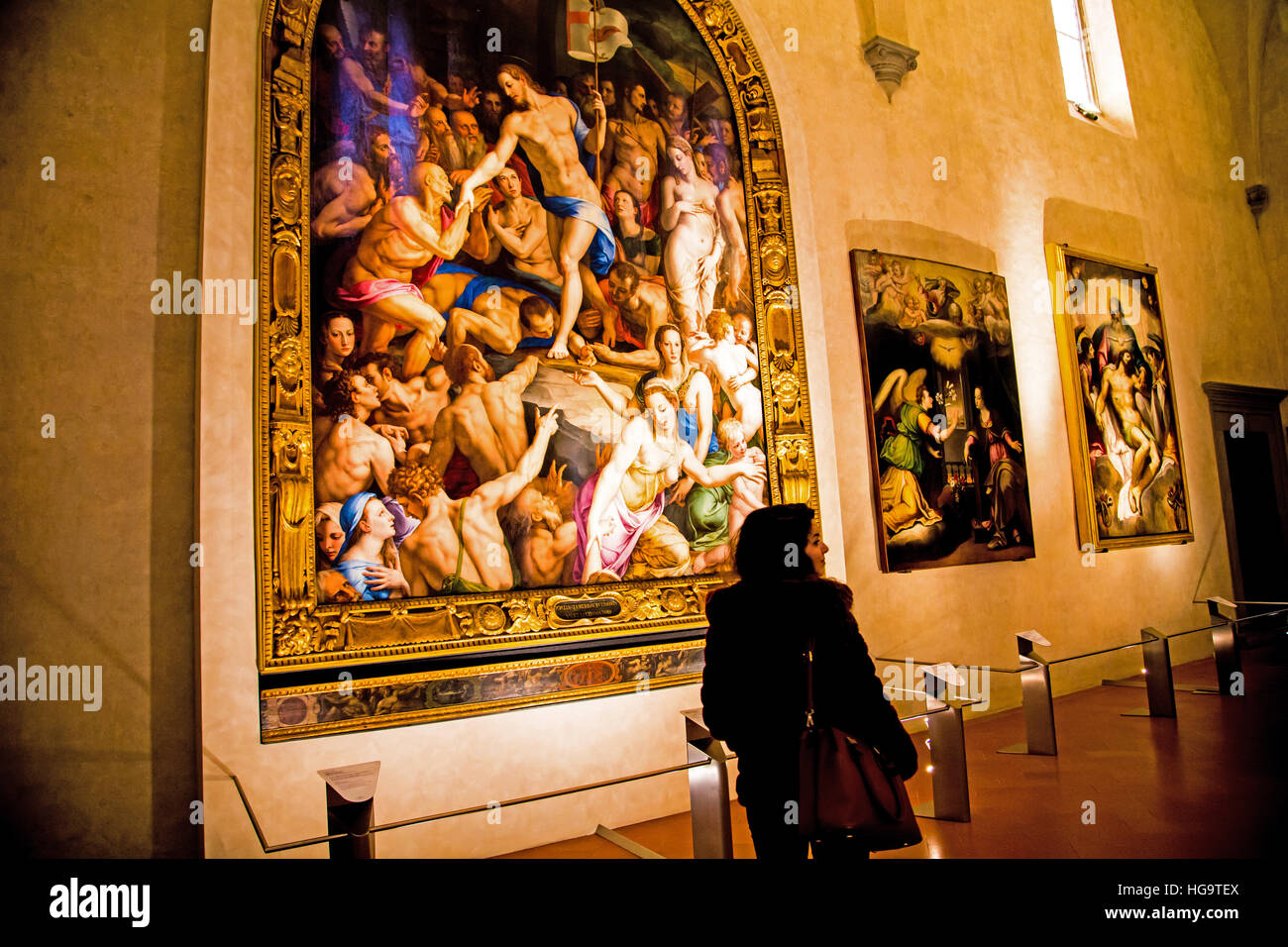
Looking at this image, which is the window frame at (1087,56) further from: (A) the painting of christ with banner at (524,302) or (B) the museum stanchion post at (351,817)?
(B) the museum stanchion post at (351,817)

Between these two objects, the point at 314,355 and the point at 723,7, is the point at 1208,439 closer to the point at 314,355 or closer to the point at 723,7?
the point at 723,7

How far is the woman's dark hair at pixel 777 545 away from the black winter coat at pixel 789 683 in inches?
1.5

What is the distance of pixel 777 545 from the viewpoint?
246 centimetres

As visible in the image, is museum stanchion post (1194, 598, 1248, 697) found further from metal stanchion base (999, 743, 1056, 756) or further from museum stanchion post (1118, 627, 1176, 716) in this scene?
metal stanchion base (999, 743, 1056, 756)

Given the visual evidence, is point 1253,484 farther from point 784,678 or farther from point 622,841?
point 784,678

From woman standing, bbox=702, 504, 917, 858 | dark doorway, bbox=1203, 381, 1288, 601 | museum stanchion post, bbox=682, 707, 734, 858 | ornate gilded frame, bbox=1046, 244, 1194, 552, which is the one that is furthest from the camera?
dark doorway, bbox=1203, 381, 1288, 601

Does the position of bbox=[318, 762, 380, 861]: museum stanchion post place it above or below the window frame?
below

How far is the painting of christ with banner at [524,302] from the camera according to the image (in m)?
4.87

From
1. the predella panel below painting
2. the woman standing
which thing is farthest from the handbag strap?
the predella panel below painting

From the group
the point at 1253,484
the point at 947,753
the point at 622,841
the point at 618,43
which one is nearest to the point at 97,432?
the point at 622,841

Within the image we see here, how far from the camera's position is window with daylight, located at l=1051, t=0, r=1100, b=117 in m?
11.1

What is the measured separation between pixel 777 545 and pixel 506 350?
133 inches

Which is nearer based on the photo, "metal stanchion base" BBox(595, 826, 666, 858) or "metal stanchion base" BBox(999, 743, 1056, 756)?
"metal stanchion base" BBox(595, 826, 666, 858)

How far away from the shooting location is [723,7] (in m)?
6.91
